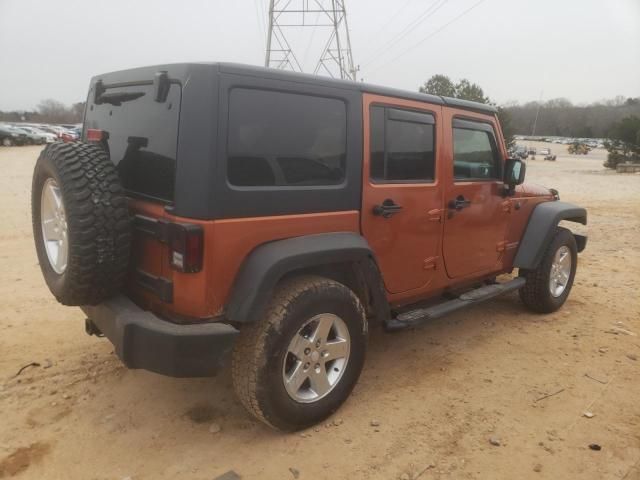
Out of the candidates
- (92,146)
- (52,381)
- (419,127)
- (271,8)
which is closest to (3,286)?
(52,381)

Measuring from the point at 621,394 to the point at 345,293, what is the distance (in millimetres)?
2041

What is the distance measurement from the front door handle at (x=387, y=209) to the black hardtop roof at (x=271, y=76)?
688mm

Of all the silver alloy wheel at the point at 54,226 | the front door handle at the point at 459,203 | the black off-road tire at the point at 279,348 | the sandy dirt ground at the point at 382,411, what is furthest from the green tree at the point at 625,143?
the silver alloy wheel at the point at 54,226

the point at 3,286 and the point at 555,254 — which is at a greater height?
the point at 555,254

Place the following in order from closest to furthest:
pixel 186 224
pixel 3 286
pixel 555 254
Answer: pixel 186 224 < pixel 555 254 < pixel 3 286

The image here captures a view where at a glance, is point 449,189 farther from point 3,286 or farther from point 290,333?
point 3,286

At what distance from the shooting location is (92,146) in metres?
2.65

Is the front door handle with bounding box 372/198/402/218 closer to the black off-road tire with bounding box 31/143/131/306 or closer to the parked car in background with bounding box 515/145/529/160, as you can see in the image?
the black off-road tire with bounding box 31/143/131/306

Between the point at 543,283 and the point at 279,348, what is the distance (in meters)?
3.00

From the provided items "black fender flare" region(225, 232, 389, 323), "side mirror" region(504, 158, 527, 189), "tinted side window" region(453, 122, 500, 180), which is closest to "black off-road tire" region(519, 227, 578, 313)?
"side mirror" region(504, 158, 527, 189)

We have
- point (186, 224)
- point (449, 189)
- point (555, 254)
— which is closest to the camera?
point (186, 224)

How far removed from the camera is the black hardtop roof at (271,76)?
8.05ft

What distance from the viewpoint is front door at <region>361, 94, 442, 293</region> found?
10.4 feet

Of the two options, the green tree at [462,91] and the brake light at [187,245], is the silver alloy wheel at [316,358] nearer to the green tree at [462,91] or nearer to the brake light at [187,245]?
the brake light at [187,245]
